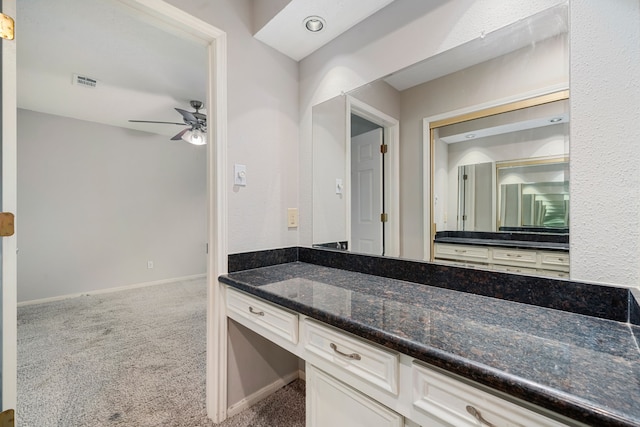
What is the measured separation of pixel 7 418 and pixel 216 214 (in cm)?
110

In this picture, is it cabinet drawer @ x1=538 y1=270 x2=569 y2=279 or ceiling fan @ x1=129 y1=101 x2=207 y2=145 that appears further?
ceiling fan @ x1=129 y1=101 x2=207 y2=145

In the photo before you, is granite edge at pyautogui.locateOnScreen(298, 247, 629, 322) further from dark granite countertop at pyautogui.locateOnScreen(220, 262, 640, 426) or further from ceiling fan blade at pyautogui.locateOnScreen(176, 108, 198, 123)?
ceiling fan blade at pyautogui.locateOnScreen(176, 108, 198, 123)

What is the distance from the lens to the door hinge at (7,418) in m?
1.02

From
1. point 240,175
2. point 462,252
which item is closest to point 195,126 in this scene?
point 240,175

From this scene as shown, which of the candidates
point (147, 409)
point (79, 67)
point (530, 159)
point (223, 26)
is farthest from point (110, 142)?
point (530, 159)

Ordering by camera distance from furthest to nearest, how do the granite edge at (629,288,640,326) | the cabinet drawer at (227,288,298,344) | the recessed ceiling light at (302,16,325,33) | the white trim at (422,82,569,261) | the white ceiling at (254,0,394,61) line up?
the recessed ceiling light at (302,16,325,33) → the white ceiling at (254,0,394,61) → the white trim at (422,82,569,261) → the cabinet drawer at (227,288,298,344) → the granite edge at (629,288,640,326)

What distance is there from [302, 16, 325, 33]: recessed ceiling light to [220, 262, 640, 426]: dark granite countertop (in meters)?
1.45

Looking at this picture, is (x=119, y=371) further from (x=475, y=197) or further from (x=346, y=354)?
(x=475, y=197)

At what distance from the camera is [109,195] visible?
4.10 meters

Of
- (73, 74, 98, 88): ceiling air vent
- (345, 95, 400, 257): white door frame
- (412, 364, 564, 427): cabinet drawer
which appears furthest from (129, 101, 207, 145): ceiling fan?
(412, 364, 564, 427): cabinet drawer

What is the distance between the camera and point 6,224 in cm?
102

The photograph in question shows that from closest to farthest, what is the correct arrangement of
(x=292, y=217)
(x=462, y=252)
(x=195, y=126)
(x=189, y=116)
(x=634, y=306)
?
(x=634, y=306)
(x=462, y=252)
(x=292, y=217)
(x=189, y=116)
(x=195, y=126)

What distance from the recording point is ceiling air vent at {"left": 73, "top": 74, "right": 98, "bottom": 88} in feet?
8.65

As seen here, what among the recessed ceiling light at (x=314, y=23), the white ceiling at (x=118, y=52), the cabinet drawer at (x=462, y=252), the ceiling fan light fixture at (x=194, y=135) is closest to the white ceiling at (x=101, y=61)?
the white ceiling at (x=118, y=52)
